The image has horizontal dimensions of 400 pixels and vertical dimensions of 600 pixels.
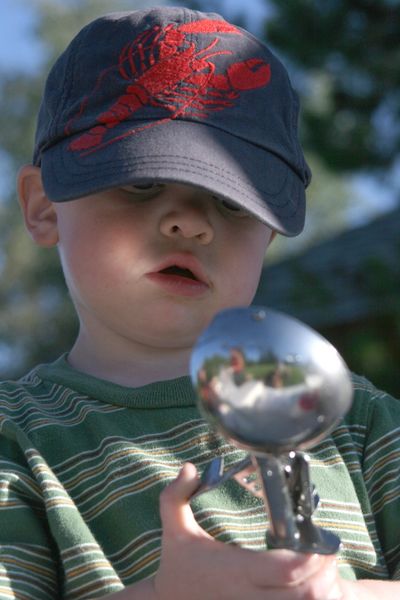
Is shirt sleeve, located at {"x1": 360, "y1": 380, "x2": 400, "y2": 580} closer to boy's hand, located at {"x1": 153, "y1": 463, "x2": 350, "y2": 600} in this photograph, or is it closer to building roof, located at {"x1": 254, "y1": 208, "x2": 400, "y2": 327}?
boy's hand, located at {"x1": 153, "y1": 463, "x2": 350, "y2": 600}

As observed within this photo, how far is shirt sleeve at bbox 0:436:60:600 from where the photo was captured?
1.36 meters

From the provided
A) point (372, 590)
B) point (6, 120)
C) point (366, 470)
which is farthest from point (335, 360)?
point (6, 120)

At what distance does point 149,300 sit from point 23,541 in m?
0.40

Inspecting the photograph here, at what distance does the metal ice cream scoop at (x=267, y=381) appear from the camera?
891 millimetres

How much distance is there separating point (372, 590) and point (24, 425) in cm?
57

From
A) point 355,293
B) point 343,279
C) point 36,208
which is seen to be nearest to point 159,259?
point 36,208

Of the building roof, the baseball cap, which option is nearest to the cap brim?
the baseball cap

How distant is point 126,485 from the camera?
147 cm

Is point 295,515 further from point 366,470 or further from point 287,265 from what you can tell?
point 287,265

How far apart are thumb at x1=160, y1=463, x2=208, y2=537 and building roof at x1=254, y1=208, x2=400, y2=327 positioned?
5059 millimetres

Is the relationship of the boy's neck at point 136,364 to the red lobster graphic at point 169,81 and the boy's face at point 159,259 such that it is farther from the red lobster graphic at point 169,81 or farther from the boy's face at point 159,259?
the red lobster graphic at point 169,81

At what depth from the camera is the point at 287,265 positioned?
30.9ft

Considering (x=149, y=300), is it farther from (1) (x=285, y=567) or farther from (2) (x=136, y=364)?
(1) (x=285, y=567)

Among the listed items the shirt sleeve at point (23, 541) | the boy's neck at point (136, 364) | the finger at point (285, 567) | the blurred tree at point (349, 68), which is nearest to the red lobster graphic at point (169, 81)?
the boy's neck at point (136, 364)
